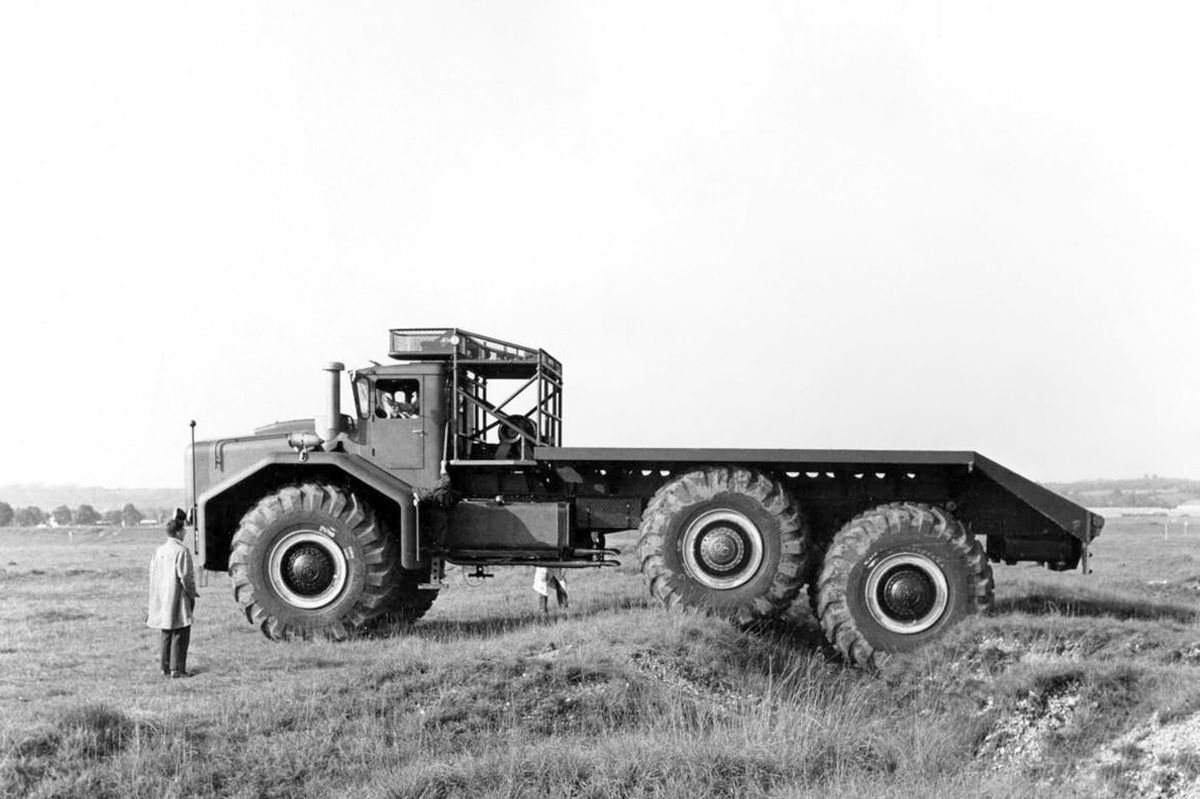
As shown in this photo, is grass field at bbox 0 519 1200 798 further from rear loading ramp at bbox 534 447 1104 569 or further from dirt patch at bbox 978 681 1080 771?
Result: rear loading ramp at bbox 534 447 1104 569

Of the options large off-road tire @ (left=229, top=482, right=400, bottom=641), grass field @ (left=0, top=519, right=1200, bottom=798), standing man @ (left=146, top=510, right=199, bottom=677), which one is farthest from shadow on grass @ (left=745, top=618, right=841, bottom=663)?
standing man @ (left=146, top=510, right=199, bottom=677)

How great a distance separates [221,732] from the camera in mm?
8141

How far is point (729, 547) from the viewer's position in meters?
12.3

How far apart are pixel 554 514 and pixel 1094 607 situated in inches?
283

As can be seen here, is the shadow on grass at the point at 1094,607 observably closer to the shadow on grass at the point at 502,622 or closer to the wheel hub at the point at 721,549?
the wheel hub at the point at 721,549

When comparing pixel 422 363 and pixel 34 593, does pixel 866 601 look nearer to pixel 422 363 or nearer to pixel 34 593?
pixel 422 363

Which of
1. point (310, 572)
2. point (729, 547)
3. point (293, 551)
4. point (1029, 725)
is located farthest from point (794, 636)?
point (293, 551)

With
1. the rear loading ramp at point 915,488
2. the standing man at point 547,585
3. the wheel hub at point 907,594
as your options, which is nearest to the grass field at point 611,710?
the wheel hub at point 907,594

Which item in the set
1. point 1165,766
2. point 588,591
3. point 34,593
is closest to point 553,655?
point 1165,766

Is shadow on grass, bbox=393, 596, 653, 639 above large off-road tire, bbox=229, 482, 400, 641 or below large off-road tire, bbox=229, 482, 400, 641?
below

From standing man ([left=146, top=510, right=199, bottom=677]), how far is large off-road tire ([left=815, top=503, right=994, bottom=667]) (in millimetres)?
6938

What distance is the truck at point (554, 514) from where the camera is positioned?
11.9 meters

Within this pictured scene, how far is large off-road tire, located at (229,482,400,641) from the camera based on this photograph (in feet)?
41.1

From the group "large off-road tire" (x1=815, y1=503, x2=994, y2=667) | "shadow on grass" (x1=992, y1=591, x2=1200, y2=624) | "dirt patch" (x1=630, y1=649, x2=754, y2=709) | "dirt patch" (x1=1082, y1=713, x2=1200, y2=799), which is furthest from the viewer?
"shadow on grass" (x1=992, y1=591, x2=1200, y2=624)
